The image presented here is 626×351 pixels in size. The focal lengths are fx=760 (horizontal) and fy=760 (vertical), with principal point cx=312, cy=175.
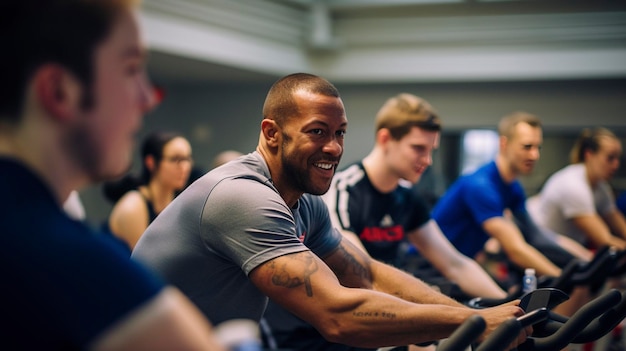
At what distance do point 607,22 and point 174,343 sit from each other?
797cm

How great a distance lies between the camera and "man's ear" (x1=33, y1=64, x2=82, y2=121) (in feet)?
2.56

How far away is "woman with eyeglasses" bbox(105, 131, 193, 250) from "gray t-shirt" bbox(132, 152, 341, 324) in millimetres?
2393

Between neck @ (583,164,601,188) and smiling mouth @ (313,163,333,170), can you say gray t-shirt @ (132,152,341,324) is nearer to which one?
smiling mouth @ (313,163,333,170)

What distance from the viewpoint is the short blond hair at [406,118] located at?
3.63m

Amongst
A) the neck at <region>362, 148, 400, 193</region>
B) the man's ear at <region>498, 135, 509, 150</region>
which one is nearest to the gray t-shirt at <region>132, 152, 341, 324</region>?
the neck at <region>362, 148, 400, 193</region>

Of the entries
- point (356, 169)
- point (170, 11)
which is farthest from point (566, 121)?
point (356, 169)

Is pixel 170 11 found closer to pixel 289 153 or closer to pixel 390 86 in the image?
A: pixel 390 86

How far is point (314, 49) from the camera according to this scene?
29.0 feet

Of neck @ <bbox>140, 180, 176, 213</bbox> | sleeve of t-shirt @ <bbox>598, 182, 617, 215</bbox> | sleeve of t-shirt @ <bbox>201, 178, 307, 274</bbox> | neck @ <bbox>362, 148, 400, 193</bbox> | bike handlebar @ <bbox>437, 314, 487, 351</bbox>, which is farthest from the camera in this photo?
sleeve of t-shirt @ <bbox>598, 182, 617, 215</bbox>

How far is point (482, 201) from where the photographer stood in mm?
4332

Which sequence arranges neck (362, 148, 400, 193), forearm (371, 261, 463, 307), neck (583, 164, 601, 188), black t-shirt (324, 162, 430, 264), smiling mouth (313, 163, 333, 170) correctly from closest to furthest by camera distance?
smiling mouth (313, 163, 333, 170) < forearm (371, 261, 463, 307) < black t-shirt (324, 162, 430, 264) < neck (362, 148, 400, 193) < neck (583, 164, 601, 188)

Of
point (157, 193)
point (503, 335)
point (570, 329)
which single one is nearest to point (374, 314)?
point (503, 335)

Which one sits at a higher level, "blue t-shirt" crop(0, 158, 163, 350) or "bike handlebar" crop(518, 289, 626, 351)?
"blue t-shirt" crop(0, 158, 163, 350)

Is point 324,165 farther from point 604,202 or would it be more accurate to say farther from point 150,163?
point 604,202
